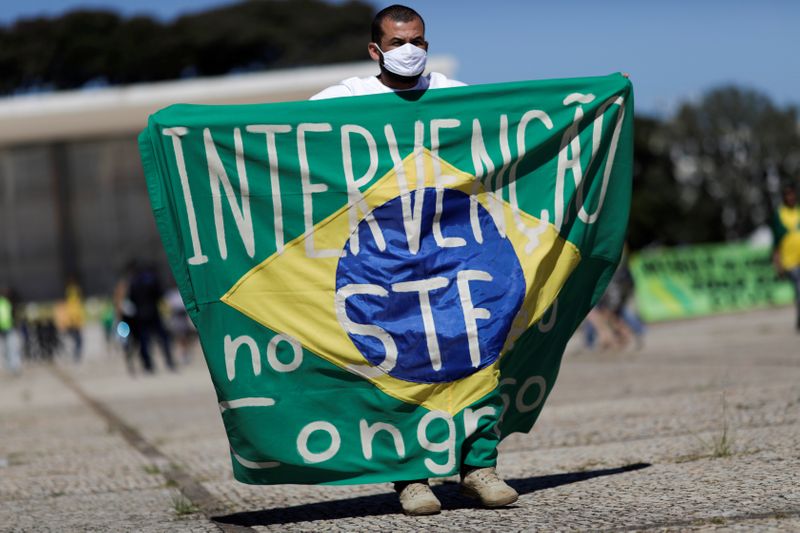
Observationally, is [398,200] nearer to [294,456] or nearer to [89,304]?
[294,456]

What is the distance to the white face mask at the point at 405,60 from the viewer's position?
493 cm

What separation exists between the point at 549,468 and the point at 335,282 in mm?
1670

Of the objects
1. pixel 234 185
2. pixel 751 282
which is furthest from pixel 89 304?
pixel 234 185

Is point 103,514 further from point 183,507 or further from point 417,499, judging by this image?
point 417,499

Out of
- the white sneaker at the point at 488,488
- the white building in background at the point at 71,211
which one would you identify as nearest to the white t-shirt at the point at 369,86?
the white sneaker at the point at 488,488

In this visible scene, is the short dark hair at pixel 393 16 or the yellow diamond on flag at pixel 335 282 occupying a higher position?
the short dark hair at pixel 393 16

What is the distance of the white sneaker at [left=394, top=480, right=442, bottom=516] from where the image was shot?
477 centimetres

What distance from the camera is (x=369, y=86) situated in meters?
5.17

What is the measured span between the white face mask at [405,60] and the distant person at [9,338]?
63.7 feet

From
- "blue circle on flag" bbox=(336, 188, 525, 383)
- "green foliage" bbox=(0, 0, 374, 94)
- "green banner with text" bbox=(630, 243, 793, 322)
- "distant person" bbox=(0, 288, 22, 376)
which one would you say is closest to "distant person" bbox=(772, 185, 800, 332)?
"green banner with text" bbox=(630, 243, 793, 322)

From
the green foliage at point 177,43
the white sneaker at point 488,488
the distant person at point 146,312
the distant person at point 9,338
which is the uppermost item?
the green foliage at point 177,43

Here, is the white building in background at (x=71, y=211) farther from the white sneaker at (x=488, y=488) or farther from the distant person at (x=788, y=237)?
the white sneaker at (x=488, y=488)

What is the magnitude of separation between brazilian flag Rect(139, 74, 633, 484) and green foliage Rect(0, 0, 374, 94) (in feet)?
277

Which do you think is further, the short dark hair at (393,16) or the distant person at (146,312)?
the distant person at (146,312)
